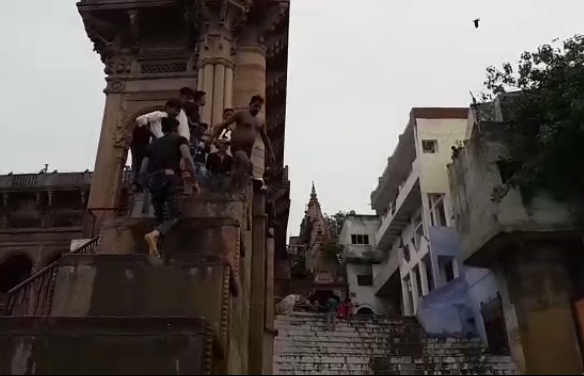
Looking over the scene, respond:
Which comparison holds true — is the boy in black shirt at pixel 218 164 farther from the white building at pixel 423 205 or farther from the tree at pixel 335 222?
the tree at pixel 335 222

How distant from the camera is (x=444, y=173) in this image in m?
25.8

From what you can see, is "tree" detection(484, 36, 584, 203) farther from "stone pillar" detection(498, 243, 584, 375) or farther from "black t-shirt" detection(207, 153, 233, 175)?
"black t-shirt" detection(207, 153, 233, 175)

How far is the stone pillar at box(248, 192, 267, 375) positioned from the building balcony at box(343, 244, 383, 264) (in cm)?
2626

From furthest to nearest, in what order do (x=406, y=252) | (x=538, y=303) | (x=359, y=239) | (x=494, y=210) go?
1. (x=359, y=239)
2. (x=406, y=252)
3. (x=494, y=210)
4. (x=538, y=303)

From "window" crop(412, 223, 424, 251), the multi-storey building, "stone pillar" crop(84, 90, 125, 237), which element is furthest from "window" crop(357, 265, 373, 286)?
"stone pillar" crop(84, 90, 125, 237)

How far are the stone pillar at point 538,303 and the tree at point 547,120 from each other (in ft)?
6.11

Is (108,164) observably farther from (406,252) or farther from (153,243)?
(406,252)

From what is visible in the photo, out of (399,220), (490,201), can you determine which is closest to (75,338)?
(490,201)

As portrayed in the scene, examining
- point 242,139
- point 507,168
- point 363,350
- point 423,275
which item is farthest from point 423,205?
point 242,139

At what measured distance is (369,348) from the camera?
1488 centimetres

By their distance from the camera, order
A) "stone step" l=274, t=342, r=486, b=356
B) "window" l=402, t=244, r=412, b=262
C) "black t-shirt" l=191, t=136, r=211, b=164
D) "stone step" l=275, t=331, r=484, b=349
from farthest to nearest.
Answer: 1. "window" l=402, t=244, r=412, b=262
2. "stone step" l=275, t=331, r=484, b=349
3. "stone step" l=274, t=342, r=486, b=356
4. "black t-shirt" l=191, t=136, r=211, b=164

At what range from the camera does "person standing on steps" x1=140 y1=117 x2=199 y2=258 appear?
666 centimetres

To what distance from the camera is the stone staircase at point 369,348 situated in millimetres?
12078

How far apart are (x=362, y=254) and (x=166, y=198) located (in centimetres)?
2976
